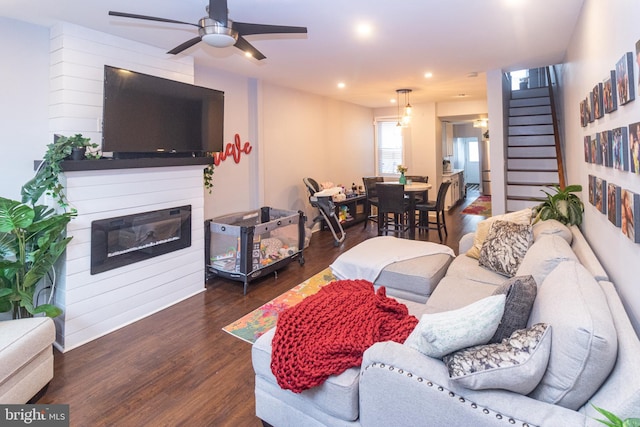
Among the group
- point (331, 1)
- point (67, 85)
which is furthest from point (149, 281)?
point (331, 1)

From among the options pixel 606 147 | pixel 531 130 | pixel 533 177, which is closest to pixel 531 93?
pixel 531 130

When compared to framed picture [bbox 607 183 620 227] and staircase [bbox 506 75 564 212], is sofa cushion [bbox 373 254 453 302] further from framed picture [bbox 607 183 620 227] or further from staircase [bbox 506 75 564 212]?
staircase [bbox 506 75 564 212]

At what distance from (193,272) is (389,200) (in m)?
3.26

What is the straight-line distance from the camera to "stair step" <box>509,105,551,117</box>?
6.10 m

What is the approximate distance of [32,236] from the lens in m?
2.53

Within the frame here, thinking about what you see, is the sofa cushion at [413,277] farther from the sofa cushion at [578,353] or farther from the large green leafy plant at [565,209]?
the sofa cushion at [578,353]

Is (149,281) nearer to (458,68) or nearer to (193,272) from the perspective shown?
(193,272)

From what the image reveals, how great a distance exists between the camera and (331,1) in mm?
2596

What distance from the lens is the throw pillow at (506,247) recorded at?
2.72 m

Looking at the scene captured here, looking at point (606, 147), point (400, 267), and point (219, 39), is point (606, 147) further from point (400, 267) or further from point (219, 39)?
point (219, 39)

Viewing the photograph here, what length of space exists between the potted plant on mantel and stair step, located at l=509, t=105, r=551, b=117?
669 cm

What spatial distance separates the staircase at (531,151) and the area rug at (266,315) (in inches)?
130

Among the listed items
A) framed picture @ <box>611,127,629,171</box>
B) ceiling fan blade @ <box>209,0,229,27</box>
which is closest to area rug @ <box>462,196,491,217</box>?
framed picture @ <box>611,127,629,171</box>

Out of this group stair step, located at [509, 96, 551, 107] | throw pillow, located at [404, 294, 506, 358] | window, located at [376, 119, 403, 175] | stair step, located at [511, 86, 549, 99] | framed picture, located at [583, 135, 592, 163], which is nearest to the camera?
throw pillow, located at [404, 294, 506, 358]
